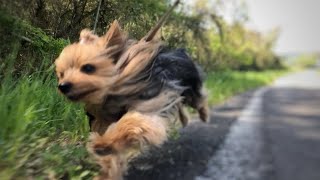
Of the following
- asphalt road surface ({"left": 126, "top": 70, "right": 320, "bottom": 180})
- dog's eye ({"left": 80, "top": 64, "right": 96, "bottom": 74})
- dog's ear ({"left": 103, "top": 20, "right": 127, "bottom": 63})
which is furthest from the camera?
asphalt road surface ({"left": 126, "top": 70, "right": 320, "bottom": 180})

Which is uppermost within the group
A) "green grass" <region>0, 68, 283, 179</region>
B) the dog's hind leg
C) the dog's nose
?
the dog's nose

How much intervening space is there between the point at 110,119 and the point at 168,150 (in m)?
1.24

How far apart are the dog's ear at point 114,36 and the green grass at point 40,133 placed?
0.75 m

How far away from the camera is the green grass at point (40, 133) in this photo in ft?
14.0

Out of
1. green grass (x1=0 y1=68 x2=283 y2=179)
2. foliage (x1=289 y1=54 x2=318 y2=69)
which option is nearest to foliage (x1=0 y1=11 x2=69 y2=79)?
green grass (x1=0 y1=68 x2=283 y2=179)

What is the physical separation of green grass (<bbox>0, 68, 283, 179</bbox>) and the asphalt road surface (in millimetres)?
631

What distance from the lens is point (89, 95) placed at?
5.16 m

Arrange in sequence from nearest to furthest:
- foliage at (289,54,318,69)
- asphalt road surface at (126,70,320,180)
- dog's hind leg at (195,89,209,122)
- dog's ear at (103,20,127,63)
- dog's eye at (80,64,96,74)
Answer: dog's eye at (80,64,96,74) < dog's ear at (103,20,127,63) < asphalt road surface at (126,70,320,180) < dog's hind leg at (195,89,209,122) < foliage at (289,54,318,69)

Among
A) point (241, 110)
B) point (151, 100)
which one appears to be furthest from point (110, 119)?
point (241, 110)

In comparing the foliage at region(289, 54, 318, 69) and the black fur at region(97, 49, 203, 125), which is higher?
the black fur at region(97, 49, 203, 125)

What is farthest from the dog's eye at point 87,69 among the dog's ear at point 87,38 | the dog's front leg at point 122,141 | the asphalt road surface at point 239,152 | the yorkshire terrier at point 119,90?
the asphalt road surface at point 239,152

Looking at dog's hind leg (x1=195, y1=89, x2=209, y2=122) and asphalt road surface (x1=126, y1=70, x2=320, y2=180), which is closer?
asphalt road surface (x1=126, y1=70, x2=320, y2=180)

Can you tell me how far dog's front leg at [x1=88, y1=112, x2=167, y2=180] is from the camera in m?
4.80

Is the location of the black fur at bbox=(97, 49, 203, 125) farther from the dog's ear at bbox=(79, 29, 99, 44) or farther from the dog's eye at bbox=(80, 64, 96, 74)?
the dog's ear at bbox=(79, 29, 99, 44)
